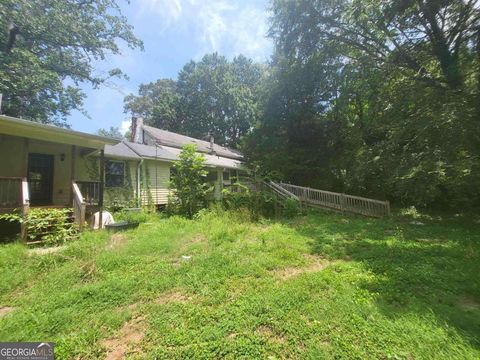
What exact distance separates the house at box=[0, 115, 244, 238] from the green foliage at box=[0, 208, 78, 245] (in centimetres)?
26

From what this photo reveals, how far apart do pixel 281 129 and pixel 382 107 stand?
24.5 feet

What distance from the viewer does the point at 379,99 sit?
11789mm

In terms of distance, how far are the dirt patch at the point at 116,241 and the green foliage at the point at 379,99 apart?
391 inches

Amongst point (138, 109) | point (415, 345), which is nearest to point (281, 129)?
point (415, 345)

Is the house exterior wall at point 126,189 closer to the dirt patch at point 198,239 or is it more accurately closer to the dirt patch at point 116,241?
the dirt patch at point 116,241

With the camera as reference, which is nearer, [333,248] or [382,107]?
[333,248]

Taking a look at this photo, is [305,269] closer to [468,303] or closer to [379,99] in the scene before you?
[468,303]

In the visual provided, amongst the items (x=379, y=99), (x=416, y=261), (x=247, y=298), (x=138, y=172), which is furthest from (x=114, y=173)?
(x=379, y=99)

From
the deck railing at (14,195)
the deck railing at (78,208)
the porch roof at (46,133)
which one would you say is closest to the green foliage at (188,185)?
the porch roof at (46,133)

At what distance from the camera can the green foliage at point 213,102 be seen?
33.3 metres

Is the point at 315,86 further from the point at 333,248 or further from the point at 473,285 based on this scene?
the point at 473,285

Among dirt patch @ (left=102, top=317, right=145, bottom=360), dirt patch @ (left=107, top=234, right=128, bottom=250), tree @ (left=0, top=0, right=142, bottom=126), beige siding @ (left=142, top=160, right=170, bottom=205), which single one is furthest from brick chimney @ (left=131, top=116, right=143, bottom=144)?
dirt patch @ (left=102, top=317, right=145, bottom=360)

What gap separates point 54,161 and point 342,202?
476 inches

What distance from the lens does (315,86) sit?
55.5 feet
